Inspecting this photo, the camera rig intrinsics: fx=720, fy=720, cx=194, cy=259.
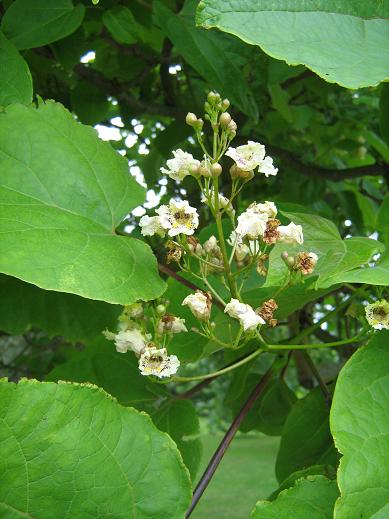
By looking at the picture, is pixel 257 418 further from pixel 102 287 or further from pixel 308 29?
pixel 308 29

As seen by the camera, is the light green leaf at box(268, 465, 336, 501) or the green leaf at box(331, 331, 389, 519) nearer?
the green leaf at box(331, 331, 389, 519)

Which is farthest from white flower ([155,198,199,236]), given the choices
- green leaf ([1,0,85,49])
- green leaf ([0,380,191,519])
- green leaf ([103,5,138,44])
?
green leaf ([103,5,138,44])

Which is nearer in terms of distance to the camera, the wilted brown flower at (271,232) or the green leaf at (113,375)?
the wilted brown flower at (271,232)

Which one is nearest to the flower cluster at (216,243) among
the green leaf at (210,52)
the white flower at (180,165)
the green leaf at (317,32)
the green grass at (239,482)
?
the white flower at (180,165)

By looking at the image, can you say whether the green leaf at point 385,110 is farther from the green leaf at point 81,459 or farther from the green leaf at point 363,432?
the green leaf at point 81,459

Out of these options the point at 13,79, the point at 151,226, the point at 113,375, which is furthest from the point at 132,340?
the point at 13,79

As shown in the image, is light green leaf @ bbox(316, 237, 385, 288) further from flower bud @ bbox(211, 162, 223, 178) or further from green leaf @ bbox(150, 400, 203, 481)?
green leaf @ bbox(150, 400, 203, 481)

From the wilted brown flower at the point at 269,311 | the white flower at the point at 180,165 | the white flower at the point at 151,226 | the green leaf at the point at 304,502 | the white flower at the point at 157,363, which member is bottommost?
the green leaf at the point at 304,502

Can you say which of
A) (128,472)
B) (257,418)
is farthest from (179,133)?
(128,472)
